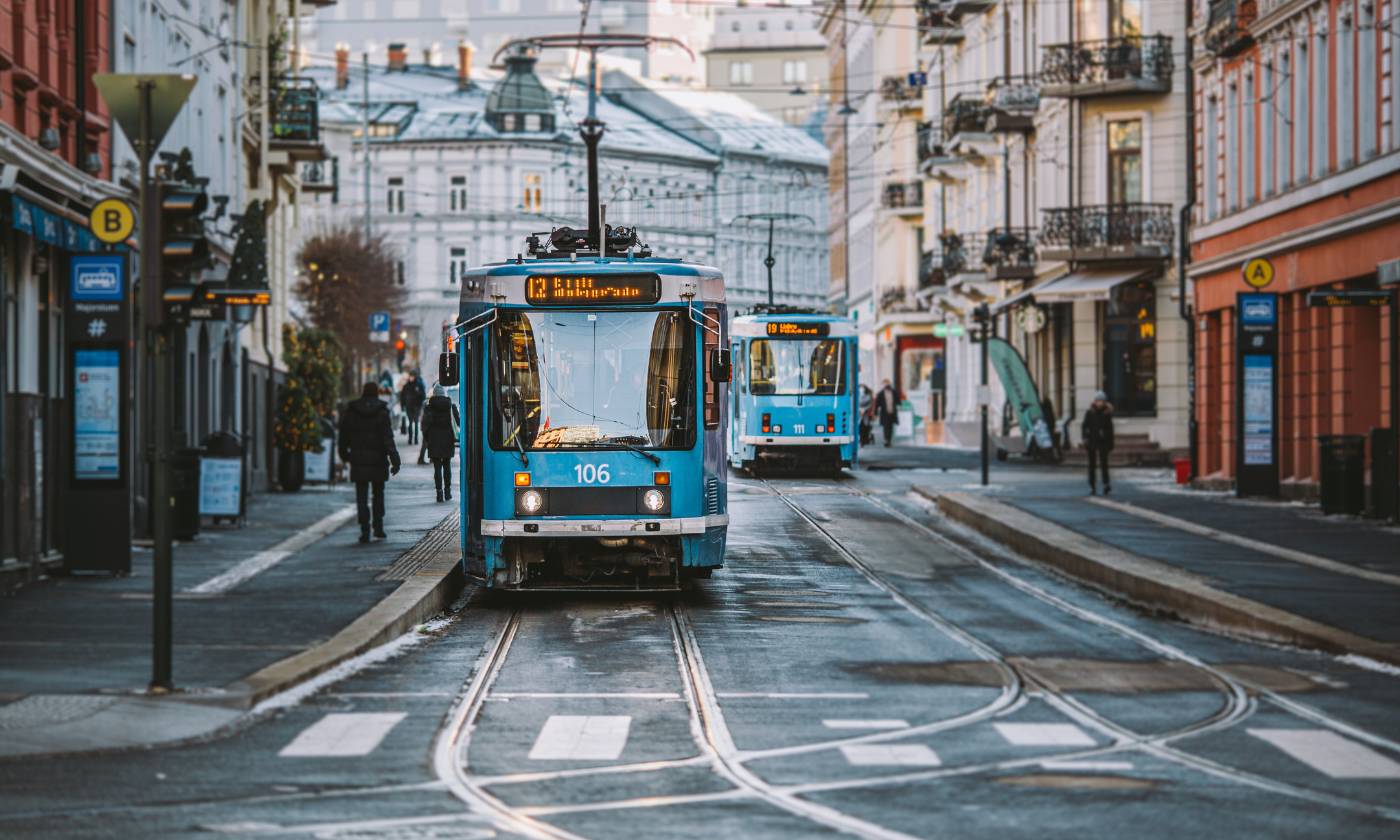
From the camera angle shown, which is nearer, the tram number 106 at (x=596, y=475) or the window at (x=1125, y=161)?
the tram number 106 at (x=596, y=475)

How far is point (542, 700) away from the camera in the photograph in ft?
48.9

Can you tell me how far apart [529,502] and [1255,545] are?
980 cm

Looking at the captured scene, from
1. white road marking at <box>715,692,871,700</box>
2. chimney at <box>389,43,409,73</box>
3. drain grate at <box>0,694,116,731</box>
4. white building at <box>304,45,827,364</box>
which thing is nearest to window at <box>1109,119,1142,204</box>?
white road marking at <box>715,692,871,700</box>

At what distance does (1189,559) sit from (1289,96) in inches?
635

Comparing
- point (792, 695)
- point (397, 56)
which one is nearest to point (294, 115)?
point (792, 695)

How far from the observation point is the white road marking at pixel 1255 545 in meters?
23.7

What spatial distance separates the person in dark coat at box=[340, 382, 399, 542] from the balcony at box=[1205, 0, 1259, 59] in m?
18.2

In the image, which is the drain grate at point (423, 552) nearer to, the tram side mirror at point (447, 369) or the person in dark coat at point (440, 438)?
the tram side mirror at point (447, 369)

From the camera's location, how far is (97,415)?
75.4ft

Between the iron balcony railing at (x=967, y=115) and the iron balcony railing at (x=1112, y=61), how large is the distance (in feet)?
28.6

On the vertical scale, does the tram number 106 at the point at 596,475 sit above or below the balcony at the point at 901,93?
below

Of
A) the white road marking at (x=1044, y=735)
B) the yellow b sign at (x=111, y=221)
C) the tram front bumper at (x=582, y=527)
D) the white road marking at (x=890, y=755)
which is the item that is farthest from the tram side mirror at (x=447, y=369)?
the white road marking at (x=890, y=755)

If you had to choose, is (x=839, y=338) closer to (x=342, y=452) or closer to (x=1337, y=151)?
(x=1337, y=151)

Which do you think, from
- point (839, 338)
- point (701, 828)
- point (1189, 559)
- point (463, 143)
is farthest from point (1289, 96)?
point (463, 143)
